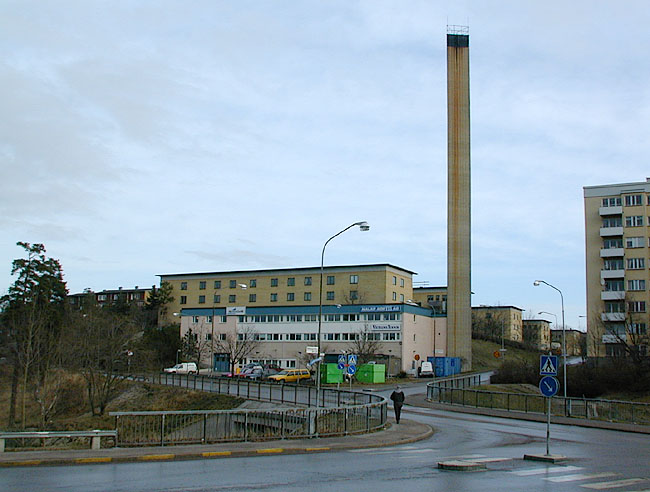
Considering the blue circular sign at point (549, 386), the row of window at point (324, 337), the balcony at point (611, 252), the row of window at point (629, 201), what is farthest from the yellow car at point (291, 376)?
the blue circular sign at point (549, 386)

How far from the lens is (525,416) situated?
3647 cm

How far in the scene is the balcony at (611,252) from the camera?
85.2 meters

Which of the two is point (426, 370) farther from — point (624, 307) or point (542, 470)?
point (542, 470)

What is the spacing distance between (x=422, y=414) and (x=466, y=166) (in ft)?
195

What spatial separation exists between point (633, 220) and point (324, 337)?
4106cm

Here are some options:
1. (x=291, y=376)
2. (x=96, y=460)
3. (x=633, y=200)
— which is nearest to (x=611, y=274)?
(x=633, y=200)

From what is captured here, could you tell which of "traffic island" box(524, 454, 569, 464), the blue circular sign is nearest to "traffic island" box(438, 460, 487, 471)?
"traffic island" box(524, 454, 569, 464)

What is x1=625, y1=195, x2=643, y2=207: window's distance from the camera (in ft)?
278

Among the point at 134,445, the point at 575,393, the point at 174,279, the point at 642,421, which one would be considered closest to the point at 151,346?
the point at 174,279

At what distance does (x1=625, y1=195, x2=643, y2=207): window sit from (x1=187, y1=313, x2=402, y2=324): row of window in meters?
31.6

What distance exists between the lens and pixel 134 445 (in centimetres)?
1869

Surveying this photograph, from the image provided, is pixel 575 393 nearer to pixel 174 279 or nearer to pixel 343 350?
pixel 343 350

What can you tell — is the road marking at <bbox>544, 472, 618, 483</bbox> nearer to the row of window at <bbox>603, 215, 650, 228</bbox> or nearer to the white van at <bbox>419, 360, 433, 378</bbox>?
the white van at <bbox>419, 360, 433, 378</bbox>

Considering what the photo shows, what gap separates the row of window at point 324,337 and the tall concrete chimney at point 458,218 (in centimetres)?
1017
